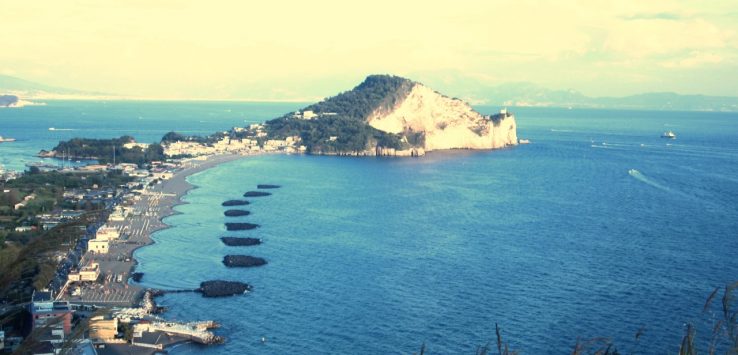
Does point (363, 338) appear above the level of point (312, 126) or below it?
below

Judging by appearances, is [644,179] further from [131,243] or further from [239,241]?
[131,243]

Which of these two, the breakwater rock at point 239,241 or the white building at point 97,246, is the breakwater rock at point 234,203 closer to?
the breakwater rock at point 239,241

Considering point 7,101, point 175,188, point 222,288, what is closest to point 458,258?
point 222,288

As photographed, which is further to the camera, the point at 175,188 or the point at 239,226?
the point at 175,188

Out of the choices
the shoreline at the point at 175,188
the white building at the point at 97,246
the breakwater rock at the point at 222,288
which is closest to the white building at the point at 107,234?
the white building at the point at 97,246

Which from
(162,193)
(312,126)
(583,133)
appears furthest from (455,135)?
(162,193)

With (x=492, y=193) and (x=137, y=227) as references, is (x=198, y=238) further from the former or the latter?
(x=492, y=193)
